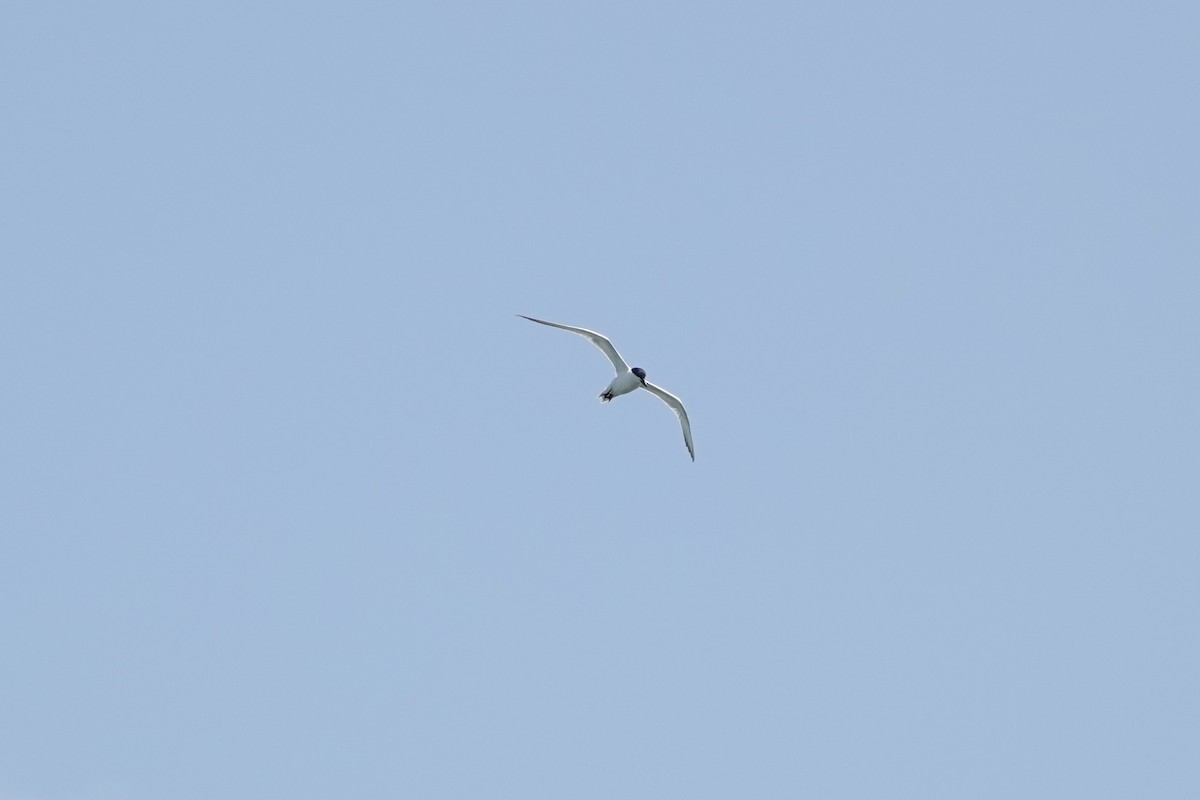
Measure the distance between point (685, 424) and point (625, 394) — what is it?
14.1 ft

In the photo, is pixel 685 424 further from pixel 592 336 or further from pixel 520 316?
pixel 520 316

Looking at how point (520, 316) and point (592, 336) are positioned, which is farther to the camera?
point (592, 336)

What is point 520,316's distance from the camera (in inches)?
4119

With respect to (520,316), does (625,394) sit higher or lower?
lower

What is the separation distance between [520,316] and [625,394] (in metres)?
13.0

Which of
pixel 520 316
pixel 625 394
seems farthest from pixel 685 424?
pixel 520 316

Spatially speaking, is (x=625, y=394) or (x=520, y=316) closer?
(x=520, y=316)

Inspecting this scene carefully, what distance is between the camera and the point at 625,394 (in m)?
116

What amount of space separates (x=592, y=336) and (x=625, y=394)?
4348mm

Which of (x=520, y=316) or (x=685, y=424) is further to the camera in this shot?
(x=685, y=424)

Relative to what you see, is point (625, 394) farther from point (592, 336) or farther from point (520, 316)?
point (520, 316)

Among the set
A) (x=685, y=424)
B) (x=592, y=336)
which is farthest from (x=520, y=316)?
(x=685, y=424)

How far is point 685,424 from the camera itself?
11850 cm

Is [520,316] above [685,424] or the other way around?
above
